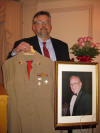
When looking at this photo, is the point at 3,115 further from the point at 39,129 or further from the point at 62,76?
the point at 62,76

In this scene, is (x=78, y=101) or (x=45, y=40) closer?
(x=78, y=101)

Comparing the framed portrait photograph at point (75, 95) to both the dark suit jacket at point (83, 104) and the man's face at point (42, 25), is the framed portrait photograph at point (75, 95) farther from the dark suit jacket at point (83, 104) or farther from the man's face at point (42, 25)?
the man's face at point (42, 25)

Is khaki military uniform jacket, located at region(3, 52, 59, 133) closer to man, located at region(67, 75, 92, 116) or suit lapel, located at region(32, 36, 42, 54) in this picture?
man, located at region(67, 75, 92, 116)

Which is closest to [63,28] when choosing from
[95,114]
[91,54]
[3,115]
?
[91,54]

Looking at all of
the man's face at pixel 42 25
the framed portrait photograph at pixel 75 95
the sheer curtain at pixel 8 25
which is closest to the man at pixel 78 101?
the framed portrait photograph at pixel 75 95

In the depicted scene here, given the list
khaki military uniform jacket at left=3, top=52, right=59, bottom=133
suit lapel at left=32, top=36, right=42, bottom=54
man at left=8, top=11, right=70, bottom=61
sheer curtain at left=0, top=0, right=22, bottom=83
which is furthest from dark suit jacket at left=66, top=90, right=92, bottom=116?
sheer curtain at left=0, top=0, right=22, bottom=83

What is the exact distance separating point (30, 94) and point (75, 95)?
311 millimetres

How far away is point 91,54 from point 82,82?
23 centimetres

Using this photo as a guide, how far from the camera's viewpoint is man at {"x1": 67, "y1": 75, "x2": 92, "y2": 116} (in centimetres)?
101

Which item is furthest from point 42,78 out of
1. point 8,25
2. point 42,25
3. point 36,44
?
point 8,25

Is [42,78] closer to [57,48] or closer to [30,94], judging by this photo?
[30,94]

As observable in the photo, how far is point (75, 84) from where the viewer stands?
3.34 feet

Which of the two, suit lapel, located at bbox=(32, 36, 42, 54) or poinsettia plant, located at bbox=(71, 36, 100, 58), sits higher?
suit lapel, located at bbox=(32, 36, 42, 54)

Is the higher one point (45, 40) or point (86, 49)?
point (45, 40)
